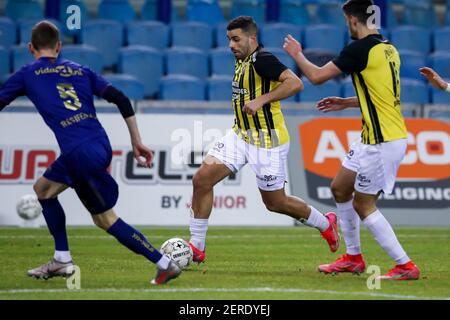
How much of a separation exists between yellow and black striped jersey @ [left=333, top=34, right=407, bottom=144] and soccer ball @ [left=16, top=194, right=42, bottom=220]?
6.57m

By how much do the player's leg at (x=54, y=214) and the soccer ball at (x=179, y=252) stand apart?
1.06 metres

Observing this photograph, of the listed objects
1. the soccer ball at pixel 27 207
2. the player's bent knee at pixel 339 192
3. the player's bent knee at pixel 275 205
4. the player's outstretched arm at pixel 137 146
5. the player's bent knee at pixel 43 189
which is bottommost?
the soccer ball at pixel 27 207

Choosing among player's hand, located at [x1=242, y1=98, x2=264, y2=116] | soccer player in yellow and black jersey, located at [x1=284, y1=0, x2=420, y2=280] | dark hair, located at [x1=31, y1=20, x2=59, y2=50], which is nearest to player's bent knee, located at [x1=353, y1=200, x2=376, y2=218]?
soccer player in yellow and black jersey, located at [x1=284, y1=0, x2=420, y2=280]

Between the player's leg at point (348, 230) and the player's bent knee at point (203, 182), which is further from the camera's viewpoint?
the player's bent knee at point (203, 182)

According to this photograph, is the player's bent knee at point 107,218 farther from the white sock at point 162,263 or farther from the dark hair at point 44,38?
the dark hair at point 44,38

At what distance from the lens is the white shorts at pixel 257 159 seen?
32.6 feet

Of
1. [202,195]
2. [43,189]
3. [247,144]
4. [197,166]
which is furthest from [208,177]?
[197,166]

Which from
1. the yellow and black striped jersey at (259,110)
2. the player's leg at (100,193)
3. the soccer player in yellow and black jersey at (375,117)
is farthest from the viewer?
the yellow and black striped jersey at (259,110)

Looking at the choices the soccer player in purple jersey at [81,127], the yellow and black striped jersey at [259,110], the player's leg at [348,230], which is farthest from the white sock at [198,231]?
the soccer player in purple jersey at [81,127]

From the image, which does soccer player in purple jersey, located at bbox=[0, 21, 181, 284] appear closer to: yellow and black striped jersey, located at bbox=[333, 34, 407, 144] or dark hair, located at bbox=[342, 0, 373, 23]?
yellow and black striped jersey, located at bbox=[333, 34, 407, 144]

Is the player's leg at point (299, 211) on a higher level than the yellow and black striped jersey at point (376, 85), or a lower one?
lower

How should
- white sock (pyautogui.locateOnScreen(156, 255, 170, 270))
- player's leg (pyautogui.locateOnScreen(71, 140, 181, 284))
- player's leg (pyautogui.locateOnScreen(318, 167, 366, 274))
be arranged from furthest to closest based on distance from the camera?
player's leg (pyautogui.locateOnScreen(318, 167, 366, 274)), white sock (pyautogui.locateOnScreen(156, 255, 170, 270)), player's leg (pyautogui.locateOnScreen(71, 140, 181, 284))

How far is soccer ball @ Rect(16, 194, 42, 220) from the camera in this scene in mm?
14156
